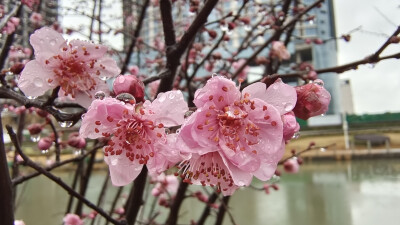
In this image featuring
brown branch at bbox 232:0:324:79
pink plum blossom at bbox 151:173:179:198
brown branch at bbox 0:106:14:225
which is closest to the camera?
brown branch at bbox 0:106:14:225

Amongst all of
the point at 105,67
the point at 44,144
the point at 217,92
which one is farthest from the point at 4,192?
the point at 44,144

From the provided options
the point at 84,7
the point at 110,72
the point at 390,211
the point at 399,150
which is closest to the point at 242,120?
the point at 110,72

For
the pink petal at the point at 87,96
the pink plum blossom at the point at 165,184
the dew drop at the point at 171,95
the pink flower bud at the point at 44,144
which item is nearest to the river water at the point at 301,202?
the pink plum blossom at the point at 165,184

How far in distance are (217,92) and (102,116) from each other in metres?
0.20

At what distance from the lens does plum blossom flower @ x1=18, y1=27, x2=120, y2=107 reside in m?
0.72

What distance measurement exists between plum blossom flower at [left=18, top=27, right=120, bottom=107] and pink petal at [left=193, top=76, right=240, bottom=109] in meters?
0.36

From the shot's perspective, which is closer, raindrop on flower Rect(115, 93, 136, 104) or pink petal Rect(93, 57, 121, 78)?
raindrop on flower Rect(115, 93, 136, 104)

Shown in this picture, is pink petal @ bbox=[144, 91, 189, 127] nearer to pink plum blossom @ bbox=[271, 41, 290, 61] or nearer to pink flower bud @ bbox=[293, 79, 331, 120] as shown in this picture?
pink flower bud @ bbox=[293, 79, 331, 120]

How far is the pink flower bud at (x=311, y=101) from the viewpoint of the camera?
53 centimetres

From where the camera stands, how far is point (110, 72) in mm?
797

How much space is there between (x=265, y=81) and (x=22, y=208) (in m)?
4.13

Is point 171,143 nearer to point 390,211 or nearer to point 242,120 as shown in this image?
point 242,120

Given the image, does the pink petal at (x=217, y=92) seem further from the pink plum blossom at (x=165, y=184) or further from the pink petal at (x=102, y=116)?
the pink plum blossom at (x=165, y=184)

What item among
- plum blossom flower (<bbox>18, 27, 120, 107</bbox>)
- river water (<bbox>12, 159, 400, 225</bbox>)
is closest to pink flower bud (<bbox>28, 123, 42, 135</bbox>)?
plum blossom flower (<bbox>18, 27, 120, 107</bbox>)
